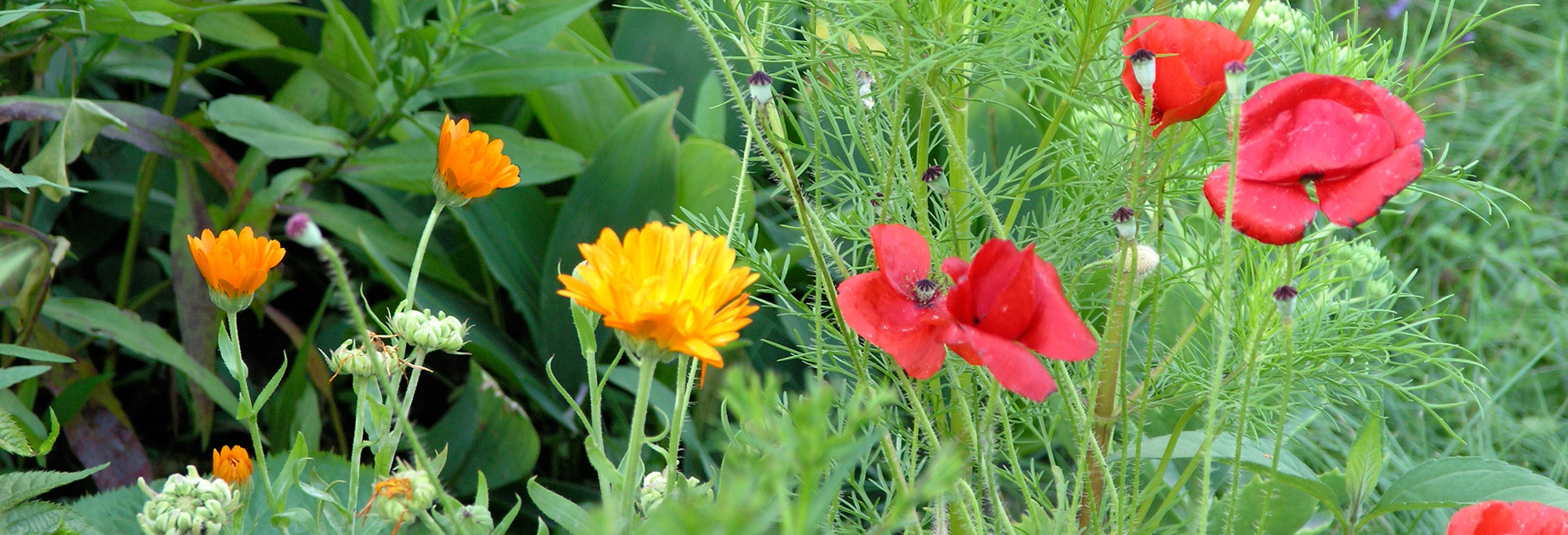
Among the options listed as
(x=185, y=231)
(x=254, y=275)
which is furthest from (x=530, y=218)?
(x=254, y=275)

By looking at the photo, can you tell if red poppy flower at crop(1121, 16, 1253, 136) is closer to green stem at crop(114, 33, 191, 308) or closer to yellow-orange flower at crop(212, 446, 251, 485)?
yellow-orange flower at crop(212, 446, 251, 485)

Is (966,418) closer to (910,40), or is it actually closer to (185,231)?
(910,40)

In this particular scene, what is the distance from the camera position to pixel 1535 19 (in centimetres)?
176

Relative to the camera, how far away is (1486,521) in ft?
1.35

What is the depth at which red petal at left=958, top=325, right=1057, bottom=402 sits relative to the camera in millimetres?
337

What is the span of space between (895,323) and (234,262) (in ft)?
0.80

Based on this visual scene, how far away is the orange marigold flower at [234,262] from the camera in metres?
0.40

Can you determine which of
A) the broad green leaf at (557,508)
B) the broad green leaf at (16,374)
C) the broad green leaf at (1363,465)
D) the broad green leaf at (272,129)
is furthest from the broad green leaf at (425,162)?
the broad green leaf at (1363,465)

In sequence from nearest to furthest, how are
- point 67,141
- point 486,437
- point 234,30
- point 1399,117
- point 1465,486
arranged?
point 1399,117
point 1465,486
point 67,141
point 486,437
point 234,30

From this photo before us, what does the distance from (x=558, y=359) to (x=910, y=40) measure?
1.74 feet

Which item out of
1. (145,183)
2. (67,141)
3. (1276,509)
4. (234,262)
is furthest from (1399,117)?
(145,183)

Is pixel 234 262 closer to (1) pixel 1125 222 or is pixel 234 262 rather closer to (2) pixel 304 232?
(2) pixel 304 232

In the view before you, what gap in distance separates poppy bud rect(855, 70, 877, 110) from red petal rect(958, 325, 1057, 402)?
0.53ft

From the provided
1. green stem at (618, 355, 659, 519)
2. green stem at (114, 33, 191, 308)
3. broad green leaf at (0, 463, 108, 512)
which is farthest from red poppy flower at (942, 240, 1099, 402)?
green stem at (114, 33, 191, 308)
